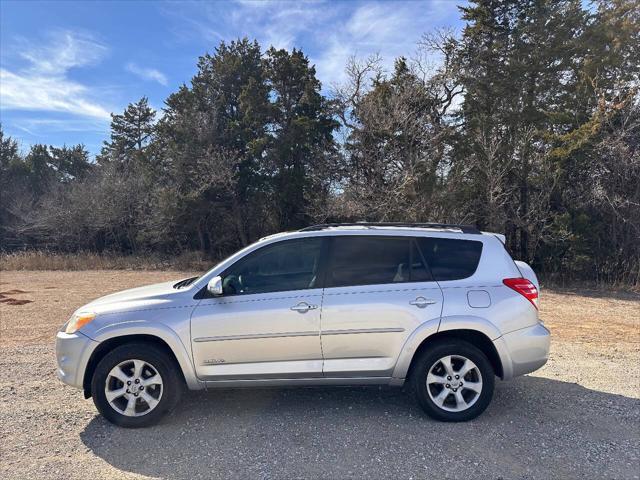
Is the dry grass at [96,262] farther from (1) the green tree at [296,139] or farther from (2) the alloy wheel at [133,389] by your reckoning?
(2) the alloy wheel at [133,389]

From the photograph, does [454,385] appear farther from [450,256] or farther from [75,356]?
[75,356]

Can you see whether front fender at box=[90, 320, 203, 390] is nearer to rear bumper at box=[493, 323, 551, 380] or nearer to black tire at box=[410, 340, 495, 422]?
black tire at box=[410, 340, 495, 422]

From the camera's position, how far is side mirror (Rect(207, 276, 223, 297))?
4098mm

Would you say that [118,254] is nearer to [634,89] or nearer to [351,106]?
[351,106]

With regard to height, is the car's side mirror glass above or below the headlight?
above

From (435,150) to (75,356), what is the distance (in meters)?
15.3

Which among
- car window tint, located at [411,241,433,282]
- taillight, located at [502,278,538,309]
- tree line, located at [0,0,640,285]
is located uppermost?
tree line, located at [0,0,640,285]

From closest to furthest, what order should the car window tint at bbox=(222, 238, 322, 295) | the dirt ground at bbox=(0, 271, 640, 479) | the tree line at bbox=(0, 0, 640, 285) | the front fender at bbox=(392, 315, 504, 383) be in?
the dirt ground at bbox=(0, 271, 640, 479) → the front fender at bbox=(392, 315, 504, 383) → the car window tint at bbox=(222, 238, 322, 295) → the tree line at bbox=(0, 0, 640, 285)

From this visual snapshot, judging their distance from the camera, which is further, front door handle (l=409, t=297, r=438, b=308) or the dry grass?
the dry grass

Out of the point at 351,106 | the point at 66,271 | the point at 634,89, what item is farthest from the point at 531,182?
the point at 66,271

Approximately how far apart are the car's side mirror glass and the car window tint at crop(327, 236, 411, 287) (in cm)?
102

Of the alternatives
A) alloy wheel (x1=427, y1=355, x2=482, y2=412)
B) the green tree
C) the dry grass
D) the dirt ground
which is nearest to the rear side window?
alloy wheel (x1=427, y1=355, x2=482, y2=412)

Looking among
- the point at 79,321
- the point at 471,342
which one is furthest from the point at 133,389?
the point at 471,342

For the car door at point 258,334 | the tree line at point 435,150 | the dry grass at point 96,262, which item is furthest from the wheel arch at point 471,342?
the dry grass at point 96,262
